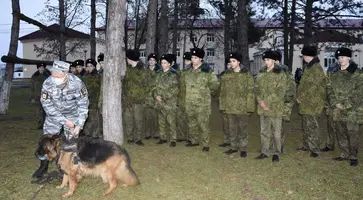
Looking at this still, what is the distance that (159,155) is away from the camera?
24.4 feet

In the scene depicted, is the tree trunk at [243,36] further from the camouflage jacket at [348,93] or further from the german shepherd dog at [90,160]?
the german shepherd dog at [90,160]

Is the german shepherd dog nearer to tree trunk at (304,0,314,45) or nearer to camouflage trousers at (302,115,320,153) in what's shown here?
camouflage trousers at (302,115,320,153)

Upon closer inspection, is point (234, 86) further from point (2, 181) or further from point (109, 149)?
point (2, 181)

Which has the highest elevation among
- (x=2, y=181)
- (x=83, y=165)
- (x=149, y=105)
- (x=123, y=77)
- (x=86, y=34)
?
(x=86, y=34)

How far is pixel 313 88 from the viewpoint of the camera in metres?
7.26

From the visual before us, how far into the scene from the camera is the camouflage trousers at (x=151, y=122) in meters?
9.30

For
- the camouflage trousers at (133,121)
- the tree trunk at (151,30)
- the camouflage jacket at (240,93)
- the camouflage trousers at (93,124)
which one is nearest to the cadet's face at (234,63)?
the camouflage jacket at (240,93)

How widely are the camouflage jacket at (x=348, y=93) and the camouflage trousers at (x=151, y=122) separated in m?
4.37

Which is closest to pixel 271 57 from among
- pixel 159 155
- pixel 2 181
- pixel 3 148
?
pixel 159 155

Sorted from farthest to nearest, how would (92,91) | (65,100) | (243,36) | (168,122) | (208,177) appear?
(243,36), (92,91), (168,122), (208,177), (65,100)

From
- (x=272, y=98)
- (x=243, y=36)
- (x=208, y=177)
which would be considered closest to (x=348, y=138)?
(x=272, y=98)

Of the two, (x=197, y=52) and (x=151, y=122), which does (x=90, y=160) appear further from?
(x=151, y=122)

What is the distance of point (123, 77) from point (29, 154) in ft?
8.82

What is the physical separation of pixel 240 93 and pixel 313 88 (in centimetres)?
147
